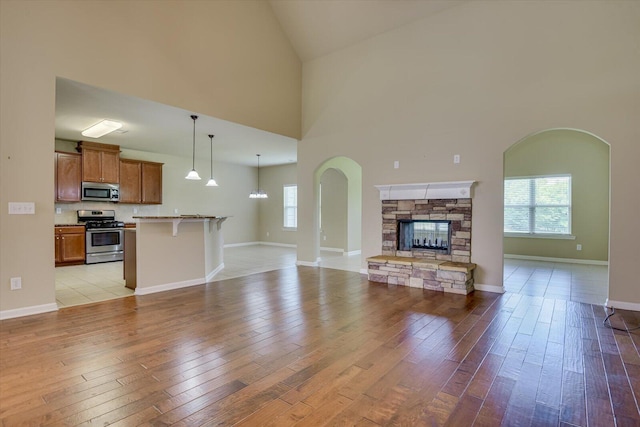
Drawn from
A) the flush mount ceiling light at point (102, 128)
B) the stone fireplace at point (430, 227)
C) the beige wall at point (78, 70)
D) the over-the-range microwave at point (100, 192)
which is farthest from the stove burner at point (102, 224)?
the stone fireplace at point (430, 227)

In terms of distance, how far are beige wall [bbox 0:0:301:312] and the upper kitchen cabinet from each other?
148 inches

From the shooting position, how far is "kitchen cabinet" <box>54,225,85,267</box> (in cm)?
674

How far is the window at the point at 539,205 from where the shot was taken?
24.1 feet

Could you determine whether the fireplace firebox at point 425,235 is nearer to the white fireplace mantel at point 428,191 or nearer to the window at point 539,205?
the white fireplace mantel at point 428,191

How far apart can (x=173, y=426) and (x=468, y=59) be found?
572 cm

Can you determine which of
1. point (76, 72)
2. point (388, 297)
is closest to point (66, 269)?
point (76, 72)

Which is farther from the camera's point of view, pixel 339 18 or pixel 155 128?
pixel 155 128

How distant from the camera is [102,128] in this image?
5.99 meters

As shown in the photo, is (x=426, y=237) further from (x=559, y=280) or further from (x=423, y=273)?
(x=559, y=280)

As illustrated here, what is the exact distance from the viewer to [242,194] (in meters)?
11.0

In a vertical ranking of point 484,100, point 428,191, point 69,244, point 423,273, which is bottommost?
point 423,273

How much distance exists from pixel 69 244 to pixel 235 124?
4.57m

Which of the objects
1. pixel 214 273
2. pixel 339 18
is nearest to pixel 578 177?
pixel 339 18

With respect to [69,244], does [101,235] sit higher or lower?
higher
